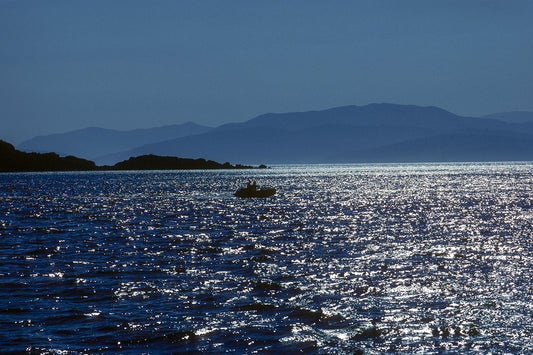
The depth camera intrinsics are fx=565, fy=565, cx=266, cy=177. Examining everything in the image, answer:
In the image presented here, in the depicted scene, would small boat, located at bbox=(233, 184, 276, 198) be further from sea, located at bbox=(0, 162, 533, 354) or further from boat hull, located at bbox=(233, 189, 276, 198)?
sea, located at bbox=(0, 162, 533, 354)

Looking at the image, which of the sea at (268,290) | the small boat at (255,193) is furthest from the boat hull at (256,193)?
the sea at (268,290)

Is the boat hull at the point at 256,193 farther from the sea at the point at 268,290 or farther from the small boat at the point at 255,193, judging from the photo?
the sea at the point at 268,290

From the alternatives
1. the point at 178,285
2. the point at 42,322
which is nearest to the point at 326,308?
the point at 178,285

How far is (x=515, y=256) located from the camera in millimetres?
27938

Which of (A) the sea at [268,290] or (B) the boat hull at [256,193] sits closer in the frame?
(A) the sea at [268,290]

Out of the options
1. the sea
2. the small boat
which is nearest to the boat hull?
the small boat

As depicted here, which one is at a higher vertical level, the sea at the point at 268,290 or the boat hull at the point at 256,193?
the boat hull at the point at 256,193

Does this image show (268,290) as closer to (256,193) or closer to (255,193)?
(255,193)

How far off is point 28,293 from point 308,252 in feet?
47.7

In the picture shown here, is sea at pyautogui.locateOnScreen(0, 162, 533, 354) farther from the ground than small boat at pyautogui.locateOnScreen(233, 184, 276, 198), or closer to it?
closer to it

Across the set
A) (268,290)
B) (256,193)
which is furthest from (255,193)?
(268,290)

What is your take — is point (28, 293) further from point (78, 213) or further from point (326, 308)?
point (78, 213)

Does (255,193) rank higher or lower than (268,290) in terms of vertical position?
higher

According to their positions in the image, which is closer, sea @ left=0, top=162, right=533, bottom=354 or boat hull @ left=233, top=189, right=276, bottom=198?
sea @ left=0, top=162, right=533, bottom=354
